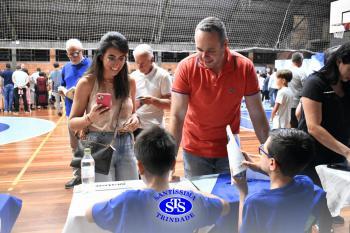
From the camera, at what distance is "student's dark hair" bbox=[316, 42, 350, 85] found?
220cm

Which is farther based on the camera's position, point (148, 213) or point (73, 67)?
point (73, 67)

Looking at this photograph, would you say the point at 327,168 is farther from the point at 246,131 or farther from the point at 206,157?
the point at 246,131

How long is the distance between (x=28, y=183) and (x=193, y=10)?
49.6 ft

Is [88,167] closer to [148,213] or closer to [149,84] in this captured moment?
[148,213]

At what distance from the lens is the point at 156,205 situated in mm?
1450

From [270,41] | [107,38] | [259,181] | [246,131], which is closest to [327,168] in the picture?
[259,181]

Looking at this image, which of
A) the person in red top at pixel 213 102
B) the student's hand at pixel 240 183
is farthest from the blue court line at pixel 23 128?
the student's hand at pixel 240 183

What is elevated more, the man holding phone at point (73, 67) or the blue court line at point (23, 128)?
the man holding phone at point (73, 67)

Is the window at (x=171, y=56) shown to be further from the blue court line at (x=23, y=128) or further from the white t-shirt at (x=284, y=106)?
the white t-shirt at (x=284, y=106)

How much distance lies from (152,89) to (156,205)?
2568 mm

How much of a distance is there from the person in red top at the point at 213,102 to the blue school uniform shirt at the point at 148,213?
87 centimetres

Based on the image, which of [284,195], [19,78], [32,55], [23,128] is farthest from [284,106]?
[32,55]

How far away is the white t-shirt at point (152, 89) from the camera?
3.93 metres

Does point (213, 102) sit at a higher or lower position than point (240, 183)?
higher
